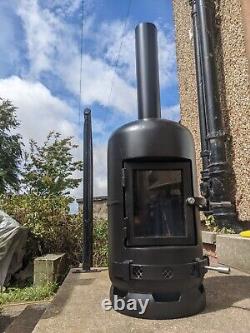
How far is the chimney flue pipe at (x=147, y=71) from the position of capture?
2.00 meters

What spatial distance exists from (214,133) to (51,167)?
402 inches

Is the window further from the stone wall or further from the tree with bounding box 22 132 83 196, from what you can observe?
the tree with bounding box 22 132 83 196

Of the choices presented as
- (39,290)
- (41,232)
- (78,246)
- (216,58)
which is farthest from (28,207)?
(216,58)

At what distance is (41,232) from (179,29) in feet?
13.2

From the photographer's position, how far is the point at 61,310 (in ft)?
5.73

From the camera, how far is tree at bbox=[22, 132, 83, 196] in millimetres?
12141

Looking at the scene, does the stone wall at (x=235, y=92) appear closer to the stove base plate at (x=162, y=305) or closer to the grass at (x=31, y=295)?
the stove base plate at (x=162, y=305)

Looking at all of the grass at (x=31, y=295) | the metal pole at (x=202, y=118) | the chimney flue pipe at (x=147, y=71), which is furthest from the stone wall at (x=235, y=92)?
the grass at (x=31, y=295)

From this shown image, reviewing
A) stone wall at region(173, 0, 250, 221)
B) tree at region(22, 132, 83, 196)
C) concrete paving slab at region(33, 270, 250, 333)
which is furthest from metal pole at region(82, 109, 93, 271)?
tree at region(22, 132, 83, 196)

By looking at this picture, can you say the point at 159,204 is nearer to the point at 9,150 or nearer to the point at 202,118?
the point at 202,118

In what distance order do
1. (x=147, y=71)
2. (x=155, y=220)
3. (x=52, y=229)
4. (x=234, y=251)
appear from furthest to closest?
(x=52, y=229) → (x=234, y=251) → (x=147, y=71) → (x=155, y=220)

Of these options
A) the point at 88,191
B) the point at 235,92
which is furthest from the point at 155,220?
the point at 235,92

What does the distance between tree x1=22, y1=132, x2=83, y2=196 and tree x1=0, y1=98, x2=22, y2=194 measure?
115cm

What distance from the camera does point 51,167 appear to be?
41.8ft
